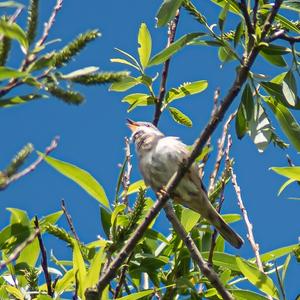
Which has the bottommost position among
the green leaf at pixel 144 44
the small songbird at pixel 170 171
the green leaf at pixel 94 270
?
the green leaf at pixel 94 270

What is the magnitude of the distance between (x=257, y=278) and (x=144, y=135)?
1899mm

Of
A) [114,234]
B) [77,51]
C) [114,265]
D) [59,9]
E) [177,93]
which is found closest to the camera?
[77,51]

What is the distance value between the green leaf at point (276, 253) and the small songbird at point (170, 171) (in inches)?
15.3

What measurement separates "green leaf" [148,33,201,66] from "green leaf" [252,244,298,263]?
0.99m

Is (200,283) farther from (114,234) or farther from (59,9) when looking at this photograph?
(59,9)

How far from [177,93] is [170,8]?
0.70 metres

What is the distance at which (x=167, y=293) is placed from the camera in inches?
117

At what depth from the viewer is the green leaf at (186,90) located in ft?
11.8

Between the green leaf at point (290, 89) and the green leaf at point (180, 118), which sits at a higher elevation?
the green leaf at point (290, 89)

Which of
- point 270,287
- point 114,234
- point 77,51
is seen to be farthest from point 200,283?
point 77,51

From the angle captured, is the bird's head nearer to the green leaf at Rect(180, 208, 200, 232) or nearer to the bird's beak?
the bird's beak

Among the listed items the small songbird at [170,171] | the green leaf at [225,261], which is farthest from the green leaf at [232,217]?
the green leaf at [225,261]

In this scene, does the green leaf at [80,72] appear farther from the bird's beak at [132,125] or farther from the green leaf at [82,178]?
the bird's beak at [132,125]

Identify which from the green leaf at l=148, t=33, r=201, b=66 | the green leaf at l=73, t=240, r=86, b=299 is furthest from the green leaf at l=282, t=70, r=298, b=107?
the green leaf at l=73, t=240, r=86, b=299
